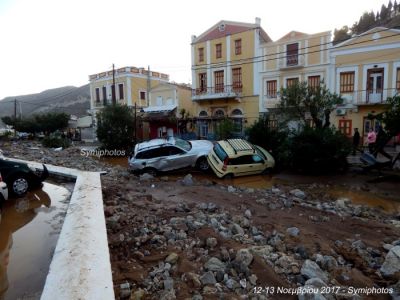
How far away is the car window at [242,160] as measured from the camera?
14150 mm

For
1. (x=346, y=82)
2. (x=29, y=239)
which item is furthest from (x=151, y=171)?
(x=346, y=82)

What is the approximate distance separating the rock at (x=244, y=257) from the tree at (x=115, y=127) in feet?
78.2

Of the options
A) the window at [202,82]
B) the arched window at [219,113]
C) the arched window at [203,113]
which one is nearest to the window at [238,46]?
the window at [202,82]

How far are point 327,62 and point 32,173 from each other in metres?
22.9

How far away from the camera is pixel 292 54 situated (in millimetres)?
26219

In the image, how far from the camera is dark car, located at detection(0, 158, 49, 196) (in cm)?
895

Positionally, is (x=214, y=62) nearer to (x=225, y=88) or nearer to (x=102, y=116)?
(x=225, y=88)

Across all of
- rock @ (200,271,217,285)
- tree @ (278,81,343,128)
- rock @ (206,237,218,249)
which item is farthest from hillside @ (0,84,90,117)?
rock @ (200,271,217,285)

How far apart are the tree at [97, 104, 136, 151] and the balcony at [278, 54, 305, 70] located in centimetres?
1416

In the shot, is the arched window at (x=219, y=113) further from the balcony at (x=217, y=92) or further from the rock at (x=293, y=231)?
the rock at (x=293, y=231)

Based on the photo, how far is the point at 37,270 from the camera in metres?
4.66

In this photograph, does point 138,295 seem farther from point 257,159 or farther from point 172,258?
point 257,159

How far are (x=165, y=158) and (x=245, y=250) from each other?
10877 mm

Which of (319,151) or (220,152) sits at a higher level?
(220,152)
